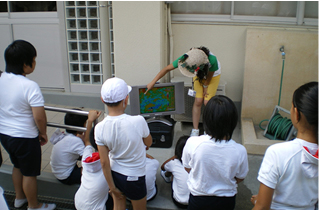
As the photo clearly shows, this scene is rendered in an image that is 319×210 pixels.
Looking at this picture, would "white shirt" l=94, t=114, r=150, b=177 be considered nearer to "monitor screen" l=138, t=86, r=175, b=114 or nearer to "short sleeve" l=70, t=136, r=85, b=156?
"short sleeve" l=70, t=136, r=85, b=156

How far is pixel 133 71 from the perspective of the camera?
422 cm

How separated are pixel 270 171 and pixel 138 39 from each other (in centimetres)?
307

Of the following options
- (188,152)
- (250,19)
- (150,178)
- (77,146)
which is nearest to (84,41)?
(250,19)

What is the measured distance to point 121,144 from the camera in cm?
199

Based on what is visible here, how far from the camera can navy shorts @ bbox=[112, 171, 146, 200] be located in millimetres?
2082

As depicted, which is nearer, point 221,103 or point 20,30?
point 221,103

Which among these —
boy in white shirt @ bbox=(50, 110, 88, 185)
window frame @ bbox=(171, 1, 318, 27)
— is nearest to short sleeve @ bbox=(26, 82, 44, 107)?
boy in white shirt @ bbox=(50, 110, 88, 185)

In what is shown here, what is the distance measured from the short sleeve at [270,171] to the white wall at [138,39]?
2.86 meters

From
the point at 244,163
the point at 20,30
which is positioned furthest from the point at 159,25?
the point at 20,30

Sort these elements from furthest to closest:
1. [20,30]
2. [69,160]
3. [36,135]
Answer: [20,30] < [69,160] < [36,135]

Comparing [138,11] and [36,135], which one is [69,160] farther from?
[138,11]

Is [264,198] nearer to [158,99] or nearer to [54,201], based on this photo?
[54,201]

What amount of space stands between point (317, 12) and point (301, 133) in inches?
148

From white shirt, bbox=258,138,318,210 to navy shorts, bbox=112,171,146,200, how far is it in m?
0.97
